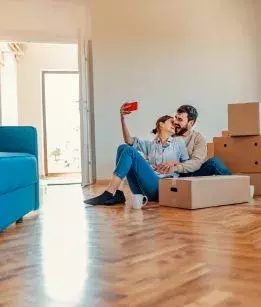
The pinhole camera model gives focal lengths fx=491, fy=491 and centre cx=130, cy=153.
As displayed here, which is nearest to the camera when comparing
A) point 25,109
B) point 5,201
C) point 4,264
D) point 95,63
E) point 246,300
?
point 246,300

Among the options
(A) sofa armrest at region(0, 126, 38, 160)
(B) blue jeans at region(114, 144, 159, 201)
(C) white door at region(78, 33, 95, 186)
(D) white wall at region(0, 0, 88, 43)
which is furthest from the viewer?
(D) white wall at region(0, 0, 88, 43)

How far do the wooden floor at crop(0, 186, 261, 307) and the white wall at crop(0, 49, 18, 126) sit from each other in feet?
17.8

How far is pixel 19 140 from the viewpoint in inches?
130

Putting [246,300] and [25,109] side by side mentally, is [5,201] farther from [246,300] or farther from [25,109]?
[25,109]

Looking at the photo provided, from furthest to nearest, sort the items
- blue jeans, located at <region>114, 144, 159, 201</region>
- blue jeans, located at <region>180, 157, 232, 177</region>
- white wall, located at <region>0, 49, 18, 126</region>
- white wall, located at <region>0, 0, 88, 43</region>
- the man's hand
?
white wall, located at <region>0, 49, 18, 126</region>
white wall, located at <region>0, 0, 88, 43</region>
blue jeans, located at <region>180, 157, 232, 177</region>
the man's hand
blue jeans, located at <region>114, 144, 159, 201</region>

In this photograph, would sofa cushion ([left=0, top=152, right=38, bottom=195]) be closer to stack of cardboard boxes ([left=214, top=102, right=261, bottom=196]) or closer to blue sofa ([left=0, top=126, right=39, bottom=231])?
blue sofa ([left=0, top=126, right=39, bottom=231])

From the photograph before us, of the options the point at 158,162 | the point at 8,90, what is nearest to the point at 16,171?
the point at 158,162

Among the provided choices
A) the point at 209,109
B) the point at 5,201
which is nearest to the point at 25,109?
the point at 209,109

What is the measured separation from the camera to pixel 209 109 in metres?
6.32

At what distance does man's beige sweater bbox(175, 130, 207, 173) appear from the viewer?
3.97 metres

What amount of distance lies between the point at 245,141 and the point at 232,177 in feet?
2.44

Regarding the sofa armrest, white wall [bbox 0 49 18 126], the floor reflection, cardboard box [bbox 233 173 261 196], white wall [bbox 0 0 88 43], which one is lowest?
the floor reflection

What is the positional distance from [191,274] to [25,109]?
791cm

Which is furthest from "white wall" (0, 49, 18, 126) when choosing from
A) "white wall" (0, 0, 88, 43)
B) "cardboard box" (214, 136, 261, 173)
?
"cardboard box" (214, 136, 261, 173)
